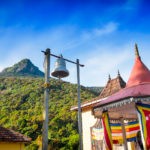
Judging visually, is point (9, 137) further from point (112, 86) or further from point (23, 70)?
point (23, 70)

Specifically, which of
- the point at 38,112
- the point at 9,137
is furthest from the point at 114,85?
the point at 38,112

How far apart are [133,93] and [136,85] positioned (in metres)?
0.95

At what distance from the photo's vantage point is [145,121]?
25.2ft

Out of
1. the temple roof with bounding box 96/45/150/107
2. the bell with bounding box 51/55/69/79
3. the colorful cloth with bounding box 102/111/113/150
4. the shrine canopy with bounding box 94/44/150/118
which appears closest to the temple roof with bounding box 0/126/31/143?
the bell with bounding box 51/55/69/79

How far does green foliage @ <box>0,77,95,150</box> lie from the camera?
2803 centimetres

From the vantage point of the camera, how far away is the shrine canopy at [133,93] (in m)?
7.97

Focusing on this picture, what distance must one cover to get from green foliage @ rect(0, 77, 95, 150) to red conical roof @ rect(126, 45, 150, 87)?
11256 mm

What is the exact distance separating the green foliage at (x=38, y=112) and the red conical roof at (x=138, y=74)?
443 inches

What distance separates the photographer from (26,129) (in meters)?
33.6

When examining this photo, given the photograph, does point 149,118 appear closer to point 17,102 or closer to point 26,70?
point 17,102

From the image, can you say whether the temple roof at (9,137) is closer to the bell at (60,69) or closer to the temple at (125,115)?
the temple at (125,115)

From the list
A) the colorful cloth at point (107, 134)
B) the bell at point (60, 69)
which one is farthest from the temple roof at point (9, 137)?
the colorful cloth at point (107, 134)

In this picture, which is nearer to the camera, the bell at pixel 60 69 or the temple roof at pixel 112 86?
the bell at pixel 60 69

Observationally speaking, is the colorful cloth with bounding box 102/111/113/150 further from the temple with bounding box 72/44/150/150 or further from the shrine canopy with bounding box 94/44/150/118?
the shrine canopy with bounding box 94/44/150/118
